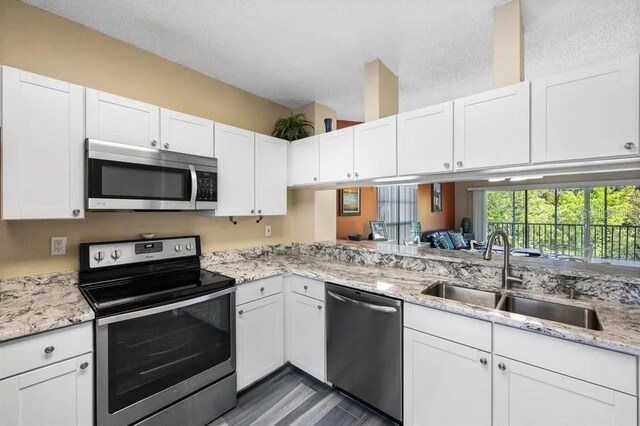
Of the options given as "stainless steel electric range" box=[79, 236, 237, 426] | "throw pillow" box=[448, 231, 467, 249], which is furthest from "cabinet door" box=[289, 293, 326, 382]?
"throw pillow" box=[448, 231, 467, 249]

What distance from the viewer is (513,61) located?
5.80ft

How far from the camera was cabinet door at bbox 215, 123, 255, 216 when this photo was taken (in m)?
2.32

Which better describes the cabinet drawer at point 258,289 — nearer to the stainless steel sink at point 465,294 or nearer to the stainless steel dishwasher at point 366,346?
the stainless steel dishwasher at point 366,346

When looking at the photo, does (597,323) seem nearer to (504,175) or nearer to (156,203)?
(504,175)

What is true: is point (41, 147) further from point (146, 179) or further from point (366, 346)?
point (366, 346)

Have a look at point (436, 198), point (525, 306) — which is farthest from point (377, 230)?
point (436, 198)

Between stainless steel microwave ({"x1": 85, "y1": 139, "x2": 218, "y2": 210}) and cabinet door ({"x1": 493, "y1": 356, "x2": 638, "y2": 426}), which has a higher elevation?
stainless steel microwave ({"x1": 85, "y1": 139, "x2": 218, "y2": 210})

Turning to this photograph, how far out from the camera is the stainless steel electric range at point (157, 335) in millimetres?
1460

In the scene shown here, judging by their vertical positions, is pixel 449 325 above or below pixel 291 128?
below

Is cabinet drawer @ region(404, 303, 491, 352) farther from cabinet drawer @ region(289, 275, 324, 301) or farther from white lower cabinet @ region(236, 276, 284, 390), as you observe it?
white lower cabinet @ region(236, 276, 284, 390)

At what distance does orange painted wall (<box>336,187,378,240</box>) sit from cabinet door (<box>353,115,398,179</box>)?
5.37 ft

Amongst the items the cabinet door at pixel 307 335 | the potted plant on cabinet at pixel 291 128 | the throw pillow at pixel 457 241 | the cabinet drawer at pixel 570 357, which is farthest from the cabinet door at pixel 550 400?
the throw pillow at pixel 457 241

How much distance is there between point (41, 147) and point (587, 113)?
2.86m

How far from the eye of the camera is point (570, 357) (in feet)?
4.04
